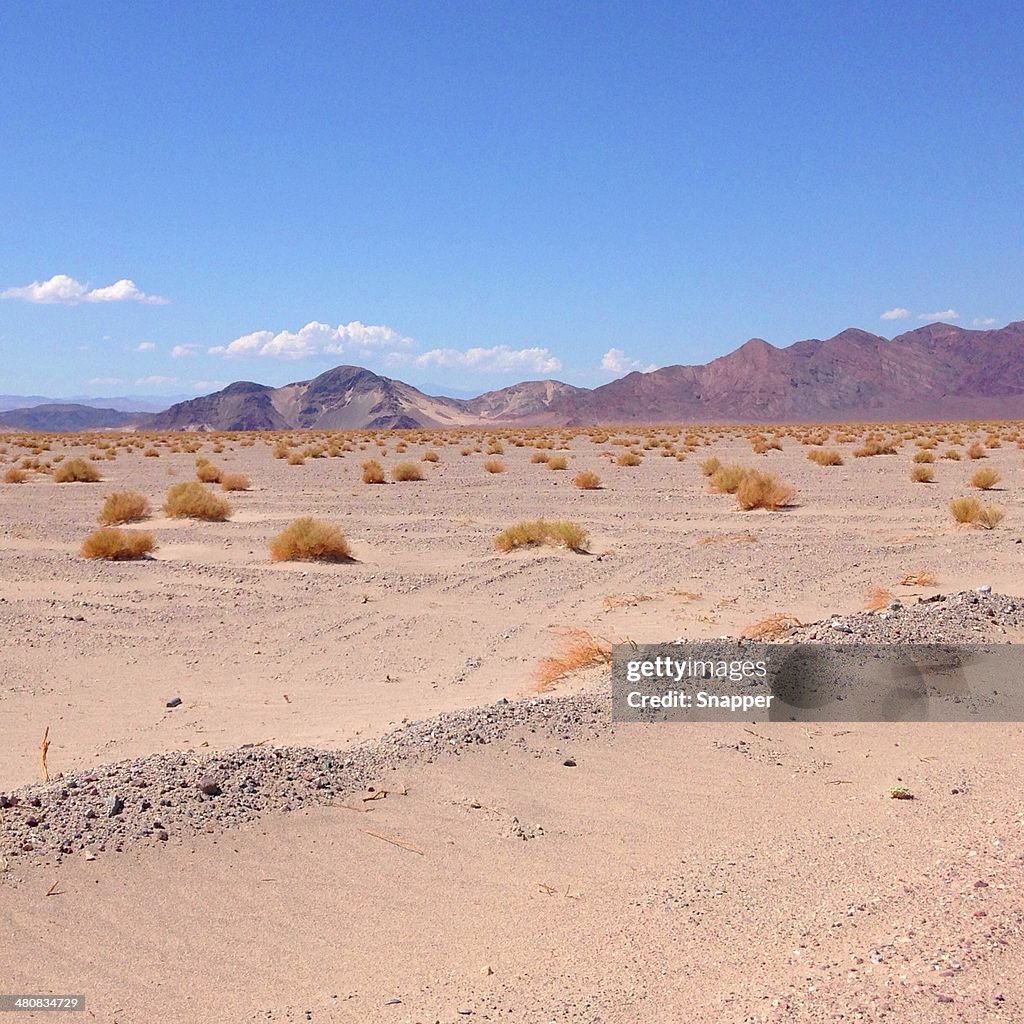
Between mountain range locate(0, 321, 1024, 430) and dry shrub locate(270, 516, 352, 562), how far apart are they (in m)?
144

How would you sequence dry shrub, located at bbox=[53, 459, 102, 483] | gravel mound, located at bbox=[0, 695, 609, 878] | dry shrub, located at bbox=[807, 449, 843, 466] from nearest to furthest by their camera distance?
gravel mound, located at bbox=[0, 695, 609, 878], dry shrub, located at bbox=[53, 459, 102, 483], dry shrub, located at bbox=[807, 449, 843, 466]

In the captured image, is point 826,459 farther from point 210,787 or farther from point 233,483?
point 210,787

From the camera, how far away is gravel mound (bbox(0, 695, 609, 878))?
5.29 metres

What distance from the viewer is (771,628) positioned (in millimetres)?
9758

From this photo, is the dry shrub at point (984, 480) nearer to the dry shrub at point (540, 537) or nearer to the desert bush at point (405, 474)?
the dry shrub at point (540, 537)

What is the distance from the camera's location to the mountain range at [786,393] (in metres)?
158

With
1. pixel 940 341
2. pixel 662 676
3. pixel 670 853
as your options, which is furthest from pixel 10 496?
pixel 940 341

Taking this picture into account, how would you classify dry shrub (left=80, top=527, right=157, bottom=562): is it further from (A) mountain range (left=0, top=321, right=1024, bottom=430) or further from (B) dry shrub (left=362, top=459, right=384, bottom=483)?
(A) mountain range (left=0, top=321, right=1024, bottom=430)

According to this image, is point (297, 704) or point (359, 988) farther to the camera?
point (297, 704)

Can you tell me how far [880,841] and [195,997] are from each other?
356 cm

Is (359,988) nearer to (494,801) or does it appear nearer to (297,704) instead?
(494,801)

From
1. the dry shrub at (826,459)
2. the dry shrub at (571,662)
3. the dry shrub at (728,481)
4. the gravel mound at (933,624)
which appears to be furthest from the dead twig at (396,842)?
the dry shrub at (826,459)

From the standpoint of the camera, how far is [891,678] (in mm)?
8094

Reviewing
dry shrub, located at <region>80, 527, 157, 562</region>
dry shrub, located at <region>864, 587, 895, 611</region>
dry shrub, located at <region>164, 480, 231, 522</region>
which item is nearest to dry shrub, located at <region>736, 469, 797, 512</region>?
dry shrub, located at <region>864, 587, 895, 611</region>
